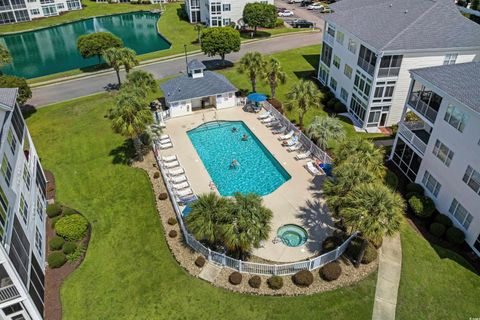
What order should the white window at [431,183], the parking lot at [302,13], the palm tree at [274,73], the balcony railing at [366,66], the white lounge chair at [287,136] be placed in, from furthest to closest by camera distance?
the parking lot at [302,13] → the palm tree at [274,73] → the white lounge chair at [287,136] → the balcony railing at [366,66] → the white window at [431,183]

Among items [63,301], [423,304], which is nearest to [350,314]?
[423,304]

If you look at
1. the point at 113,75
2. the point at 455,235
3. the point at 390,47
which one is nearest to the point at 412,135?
the point at 455,235

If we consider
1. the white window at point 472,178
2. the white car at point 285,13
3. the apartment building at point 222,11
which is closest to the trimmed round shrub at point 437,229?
the white window at point 472,178

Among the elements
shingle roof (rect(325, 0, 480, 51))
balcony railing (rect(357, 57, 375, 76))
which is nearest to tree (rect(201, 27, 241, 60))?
shingle roof (rect(325, 0, 480, 51))

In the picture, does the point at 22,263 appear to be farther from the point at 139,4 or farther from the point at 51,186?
the point at 139,4

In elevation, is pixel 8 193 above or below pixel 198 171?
above

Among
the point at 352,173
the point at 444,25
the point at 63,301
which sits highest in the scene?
the point at 444,25

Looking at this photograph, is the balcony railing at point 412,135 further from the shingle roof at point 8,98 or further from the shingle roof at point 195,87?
the shingle roof at point 8,98
